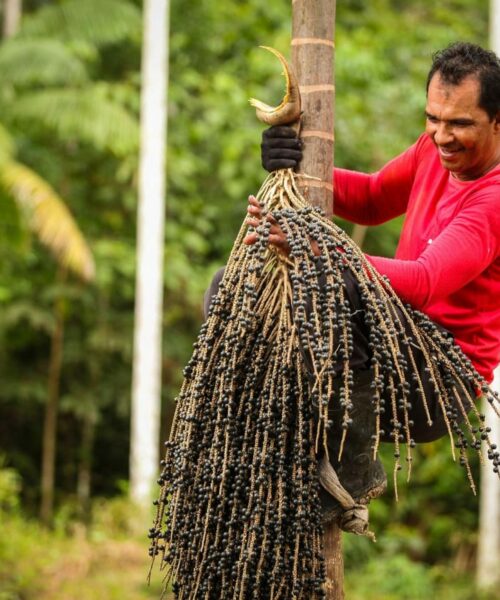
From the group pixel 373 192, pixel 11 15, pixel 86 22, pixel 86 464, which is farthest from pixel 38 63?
pixel 373 192

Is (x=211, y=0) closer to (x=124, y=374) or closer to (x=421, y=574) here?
(x=124, y=374)

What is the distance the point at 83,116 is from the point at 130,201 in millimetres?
1438

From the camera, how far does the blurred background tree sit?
9.07 meters

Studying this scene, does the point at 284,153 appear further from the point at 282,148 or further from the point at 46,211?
the point at 46,211

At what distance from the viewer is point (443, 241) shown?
272 cm

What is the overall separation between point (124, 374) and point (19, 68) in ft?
11.5

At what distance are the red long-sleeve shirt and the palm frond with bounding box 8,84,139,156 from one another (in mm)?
5883

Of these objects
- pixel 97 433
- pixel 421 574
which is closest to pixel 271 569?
pixel 421 574

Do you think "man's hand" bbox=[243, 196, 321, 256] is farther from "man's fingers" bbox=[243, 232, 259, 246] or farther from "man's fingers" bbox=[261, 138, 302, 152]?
"man's fingers" bbox=[261, 138, 302, 152]

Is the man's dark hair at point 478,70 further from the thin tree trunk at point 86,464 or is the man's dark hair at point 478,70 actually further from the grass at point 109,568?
the thin tree trunk at point 86,464

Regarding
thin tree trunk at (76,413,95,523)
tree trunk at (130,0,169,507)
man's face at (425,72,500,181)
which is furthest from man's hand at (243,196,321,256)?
thin tree trunk at (76,413,95,523)

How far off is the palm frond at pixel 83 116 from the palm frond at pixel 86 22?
553 millimetres

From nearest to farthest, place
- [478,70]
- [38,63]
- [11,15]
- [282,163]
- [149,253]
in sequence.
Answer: [478,70] → [282,163] → [38,63] → [149,253] → [11,15]

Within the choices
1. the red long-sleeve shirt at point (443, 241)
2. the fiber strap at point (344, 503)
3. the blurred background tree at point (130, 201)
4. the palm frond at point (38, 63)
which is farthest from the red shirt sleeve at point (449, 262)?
the palm frond at point (38, 63)
